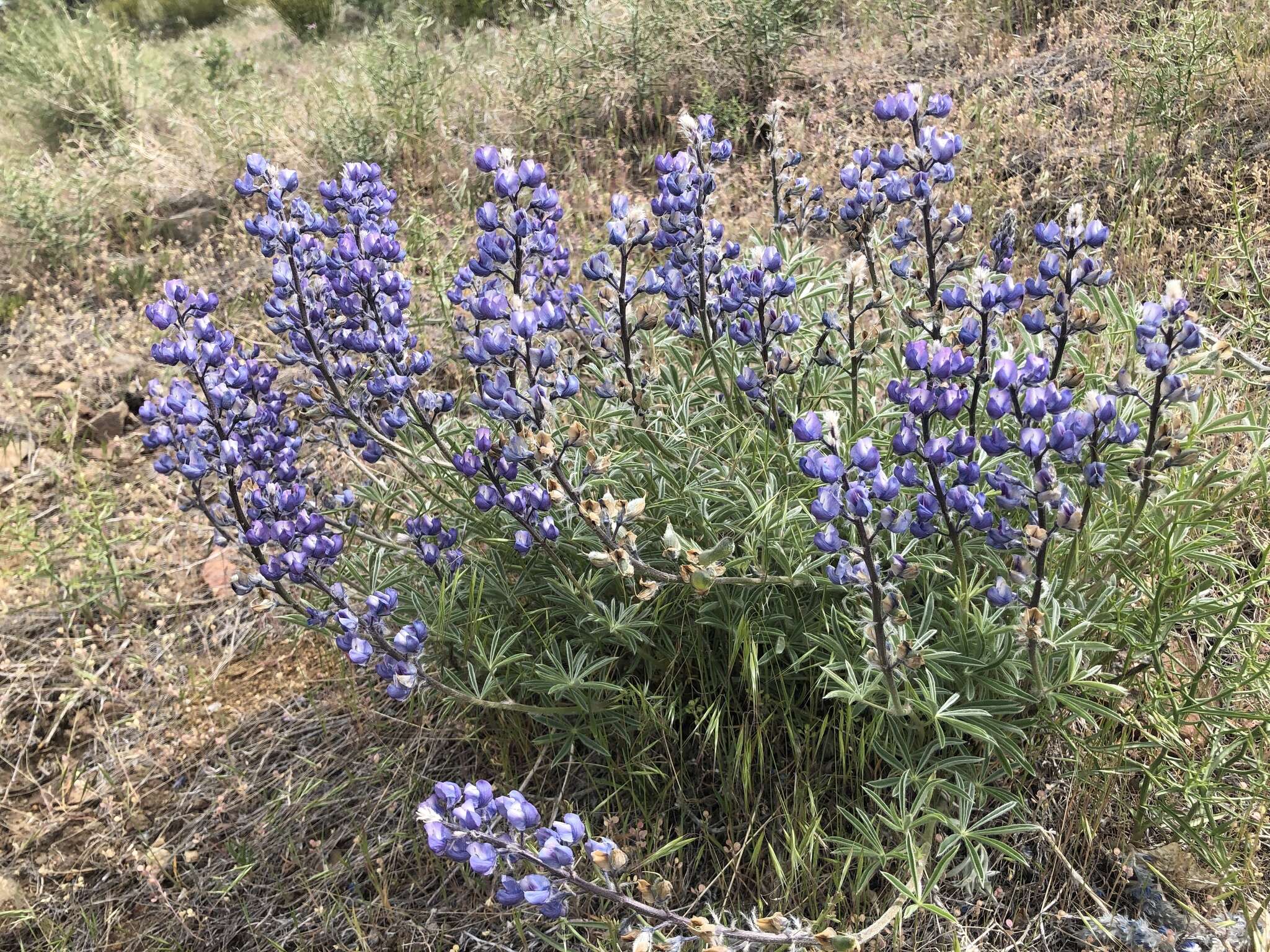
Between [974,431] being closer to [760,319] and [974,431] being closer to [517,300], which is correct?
[760,319]

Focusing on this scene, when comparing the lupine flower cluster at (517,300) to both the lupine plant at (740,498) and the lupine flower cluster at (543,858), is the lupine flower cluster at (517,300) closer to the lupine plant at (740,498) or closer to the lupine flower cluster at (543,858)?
the lupine plant at (740,498)

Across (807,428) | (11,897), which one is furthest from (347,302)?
(11,897)

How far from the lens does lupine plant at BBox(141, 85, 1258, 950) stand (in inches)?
72.9

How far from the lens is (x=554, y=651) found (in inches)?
92.9

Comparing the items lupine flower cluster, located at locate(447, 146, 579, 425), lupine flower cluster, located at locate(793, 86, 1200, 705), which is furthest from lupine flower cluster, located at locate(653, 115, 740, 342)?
lupine flower cluster, located at locate(793, 86, 1200, 705)

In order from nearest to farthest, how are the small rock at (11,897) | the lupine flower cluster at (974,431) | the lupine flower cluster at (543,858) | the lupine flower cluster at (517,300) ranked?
the lupine flower cluster at (543,858) → the lupine flower cluster at (974,431) → the lupine flower cluster at (517,300) → the small rock at (11,897)

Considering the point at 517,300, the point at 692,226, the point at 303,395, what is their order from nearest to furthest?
the point at 517,300 → the point at 692,226 → the point at 303,395

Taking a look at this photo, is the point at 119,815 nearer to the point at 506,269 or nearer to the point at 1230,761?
the point at 506,269

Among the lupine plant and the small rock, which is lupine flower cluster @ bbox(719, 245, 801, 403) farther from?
the small rock

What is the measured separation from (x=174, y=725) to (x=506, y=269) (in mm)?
1997

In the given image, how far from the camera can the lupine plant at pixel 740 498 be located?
6.07 ft

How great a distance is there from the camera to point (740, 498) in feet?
7.89

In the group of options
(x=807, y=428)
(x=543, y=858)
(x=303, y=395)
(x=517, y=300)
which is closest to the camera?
(x=543, y=858)

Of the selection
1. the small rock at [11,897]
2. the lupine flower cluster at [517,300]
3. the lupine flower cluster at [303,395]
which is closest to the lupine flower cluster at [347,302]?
the lupine flower cluster at [303,395]
